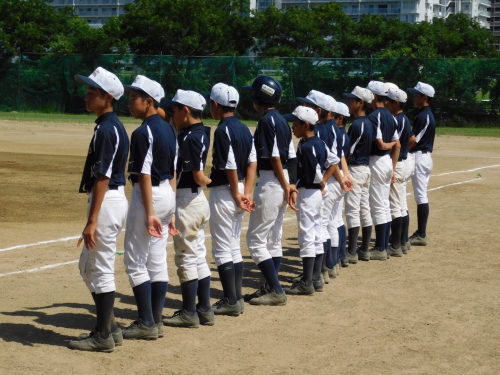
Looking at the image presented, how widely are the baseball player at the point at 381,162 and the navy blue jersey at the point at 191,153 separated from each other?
389cm

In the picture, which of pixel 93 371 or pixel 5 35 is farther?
pixel 5 35

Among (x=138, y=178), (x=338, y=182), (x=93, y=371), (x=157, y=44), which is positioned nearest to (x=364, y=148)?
(x=338, y=182)

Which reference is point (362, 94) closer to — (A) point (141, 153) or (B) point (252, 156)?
(B) point (252, 156)

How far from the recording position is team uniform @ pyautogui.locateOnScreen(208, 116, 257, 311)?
23.6ft

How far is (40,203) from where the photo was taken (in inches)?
549

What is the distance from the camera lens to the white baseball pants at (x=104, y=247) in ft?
19.8

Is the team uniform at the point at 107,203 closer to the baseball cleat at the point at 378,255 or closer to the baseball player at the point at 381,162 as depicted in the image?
the baseball player at the point at 381,162

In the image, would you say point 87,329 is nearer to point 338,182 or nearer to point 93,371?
point 93,371

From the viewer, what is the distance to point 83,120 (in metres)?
35.8

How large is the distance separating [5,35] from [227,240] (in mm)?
45125

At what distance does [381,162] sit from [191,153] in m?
4.15

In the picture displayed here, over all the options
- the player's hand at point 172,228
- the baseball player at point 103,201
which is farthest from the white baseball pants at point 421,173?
the baseball player at point 103,201

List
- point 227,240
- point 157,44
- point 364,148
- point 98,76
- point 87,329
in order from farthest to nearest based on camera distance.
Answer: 1. point 157,44
2. point 364,148
3. point 227,240
4. point 87,329
5. point 98,76

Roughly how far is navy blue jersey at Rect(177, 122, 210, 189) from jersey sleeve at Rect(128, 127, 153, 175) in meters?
0.60
